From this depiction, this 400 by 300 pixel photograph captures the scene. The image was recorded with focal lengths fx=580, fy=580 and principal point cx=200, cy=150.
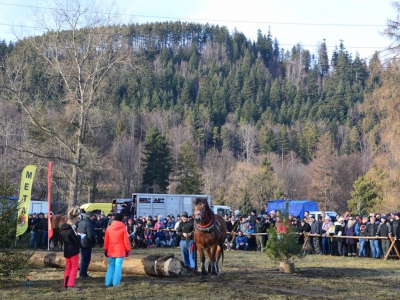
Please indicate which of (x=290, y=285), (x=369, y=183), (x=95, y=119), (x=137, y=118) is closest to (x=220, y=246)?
(x=290, y=285)

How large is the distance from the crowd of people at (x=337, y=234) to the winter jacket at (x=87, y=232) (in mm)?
9496

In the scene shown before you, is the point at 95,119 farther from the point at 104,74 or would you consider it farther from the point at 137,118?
the point at 137,118

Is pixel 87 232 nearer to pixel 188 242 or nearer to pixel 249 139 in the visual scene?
pixel 188 242

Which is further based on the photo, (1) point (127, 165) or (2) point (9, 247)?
(1) point (127, 165)

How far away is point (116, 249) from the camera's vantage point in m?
12.5

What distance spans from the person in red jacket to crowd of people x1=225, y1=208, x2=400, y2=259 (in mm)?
10317

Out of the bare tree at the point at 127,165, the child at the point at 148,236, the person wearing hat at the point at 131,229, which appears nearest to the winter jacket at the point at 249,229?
the child at the point at 148,236

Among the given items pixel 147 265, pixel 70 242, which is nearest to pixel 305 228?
pixel 147 265

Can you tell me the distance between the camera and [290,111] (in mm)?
140000

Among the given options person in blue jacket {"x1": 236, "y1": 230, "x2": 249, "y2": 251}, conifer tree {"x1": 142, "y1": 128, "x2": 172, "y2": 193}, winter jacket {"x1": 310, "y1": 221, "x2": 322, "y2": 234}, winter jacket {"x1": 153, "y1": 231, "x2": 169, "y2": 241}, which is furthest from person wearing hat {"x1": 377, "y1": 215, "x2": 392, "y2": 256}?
conifer tree {"x1": 142, "y1": 128, "x2": 172, "y2": 193}

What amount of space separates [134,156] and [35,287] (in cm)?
7810

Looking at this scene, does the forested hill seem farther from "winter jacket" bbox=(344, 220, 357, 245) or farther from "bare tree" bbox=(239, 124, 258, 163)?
"winter jacket" bbox=(344, 220, 357, 245)

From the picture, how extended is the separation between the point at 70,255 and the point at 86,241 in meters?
1.92

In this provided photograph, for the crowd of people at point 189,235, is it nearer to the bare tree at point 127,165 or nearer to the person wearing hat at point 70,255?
the person wearing hat at point 70,255
